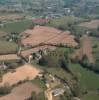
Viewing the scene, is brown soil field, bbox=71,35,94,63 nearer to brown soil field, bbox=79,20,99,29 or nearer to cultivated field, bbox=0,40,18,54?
cultivated field, bbox=0,40,18,54

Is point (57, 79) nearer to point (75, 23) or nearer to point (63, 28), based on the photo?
point (63, 28)

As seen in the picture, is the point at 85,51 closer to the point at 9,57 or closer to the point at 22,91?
the point at 9,57

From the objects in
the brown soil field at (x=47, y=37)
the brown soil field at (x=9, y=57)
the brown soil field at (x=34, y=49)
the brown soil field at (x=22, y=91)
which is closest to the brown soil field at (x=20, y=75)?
the brown soil field at (x=22, y=91)

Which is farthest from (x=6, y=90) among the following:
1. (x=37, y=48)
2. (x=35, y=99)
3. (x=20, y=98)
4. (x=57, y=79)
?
(x=37, y=48)

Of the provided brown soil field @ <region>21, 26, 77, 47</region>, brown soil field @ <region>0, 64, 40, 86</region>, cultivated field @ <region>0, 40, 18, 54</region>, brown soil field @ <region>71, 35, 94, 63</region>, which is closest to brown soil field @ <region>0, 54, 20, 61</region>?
cultivated field @ <region>0, 40, 18, 54</region>

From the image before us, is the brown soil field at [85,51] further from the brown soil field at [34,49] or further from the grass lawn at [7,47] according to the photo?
the grass lawn at [7,47]

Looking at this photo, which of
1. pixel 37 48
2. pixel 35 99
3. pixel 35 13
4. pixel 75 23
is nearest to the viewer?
pixel 35 99
